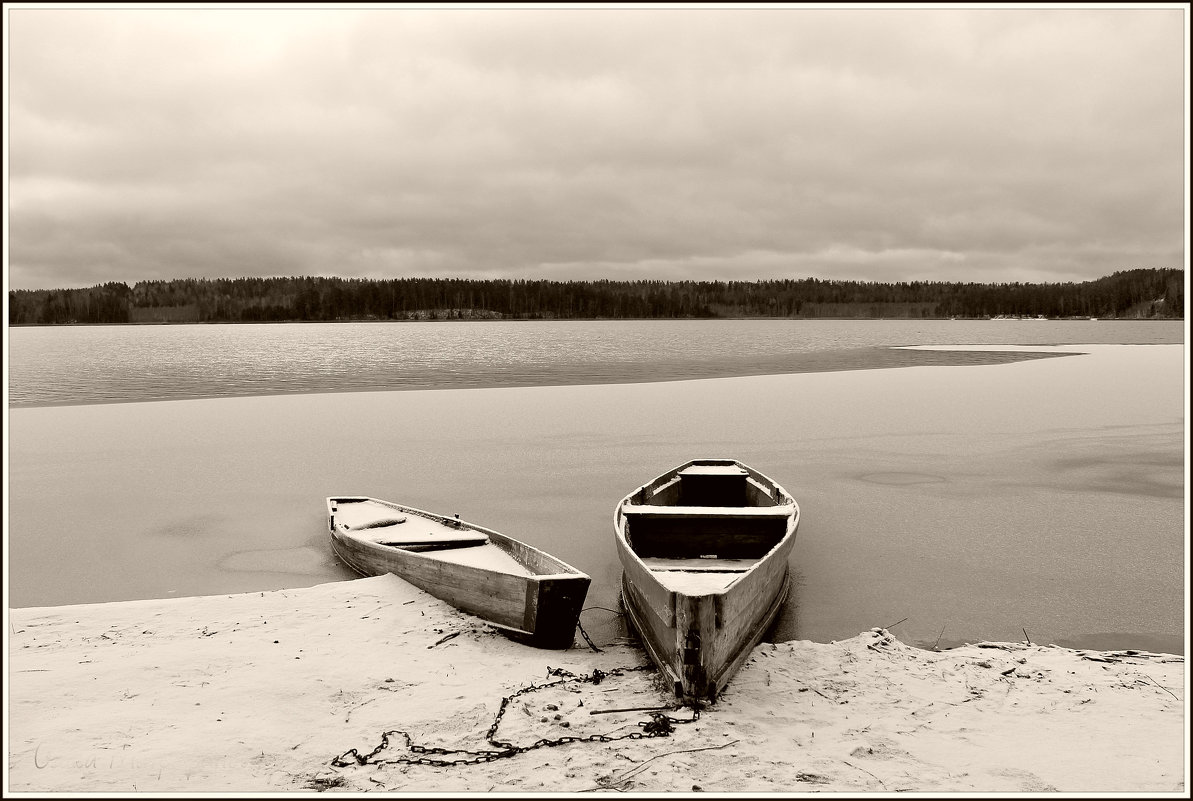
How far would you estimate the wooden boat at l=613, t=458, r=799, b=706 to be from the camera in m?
5.72

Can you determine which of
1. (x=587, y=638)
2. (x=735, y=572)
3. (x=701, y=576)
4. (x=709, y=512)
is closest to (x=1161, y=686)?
(x=735, y=572)

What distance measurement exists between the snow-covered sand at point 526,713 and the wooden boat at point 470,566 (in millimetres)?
252

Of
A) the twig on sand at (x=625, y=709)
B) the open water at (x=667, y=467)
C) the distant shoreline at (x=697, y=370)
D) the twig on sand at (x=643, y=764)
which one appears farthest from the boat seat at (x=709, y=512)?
the distant shoreline at (x=697, y=370)

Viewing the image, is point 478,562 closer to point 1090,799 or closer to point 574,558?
point 574,558

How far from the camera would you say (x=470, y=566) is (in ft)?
24.9

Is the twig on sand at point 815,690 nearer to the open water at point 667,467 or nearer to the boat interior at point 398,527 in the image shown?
the open water at point 667,467

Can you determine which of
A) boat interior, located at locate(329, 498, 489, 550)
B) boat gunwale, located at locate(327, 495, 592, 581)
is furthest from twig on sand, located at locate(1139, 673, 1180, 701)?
boat interior, located at locate(329, 498, 489, 550)

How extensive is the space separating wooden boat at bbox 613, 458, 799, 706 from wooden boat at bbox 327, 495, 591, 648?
28.5 inches

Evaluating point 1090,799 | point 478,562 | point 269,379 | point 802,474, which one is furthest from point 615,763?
point 269,379

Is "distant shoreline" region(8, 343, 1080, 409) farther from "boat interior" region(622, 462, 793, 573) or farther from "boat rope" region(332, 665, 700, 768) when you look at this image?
"boat rope" region(332, 665, 700, 768)

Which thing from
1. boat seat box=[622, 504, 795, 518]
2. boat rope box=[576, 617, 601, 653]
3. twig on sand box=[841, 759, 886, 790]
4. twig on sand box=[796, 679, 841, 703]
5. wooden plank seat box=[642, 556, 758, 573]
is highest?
boat seat box=[622, 504, 795, 518]

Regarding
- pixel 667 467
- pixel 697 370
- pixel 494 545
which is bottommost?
pixel 667 467

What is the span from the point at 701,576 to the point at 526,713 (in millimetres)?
2579

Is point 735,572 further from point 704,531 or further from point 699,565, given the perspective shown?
point 704,531
